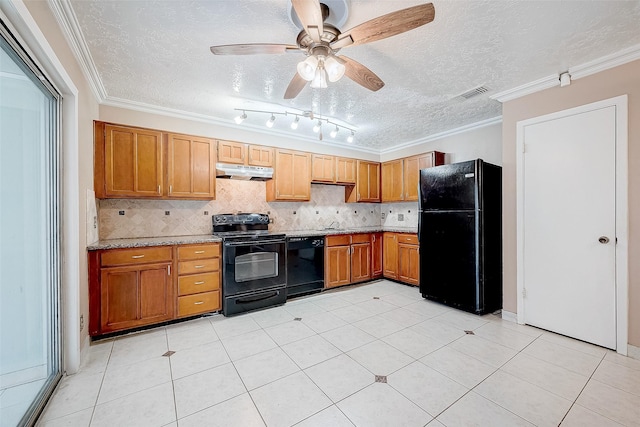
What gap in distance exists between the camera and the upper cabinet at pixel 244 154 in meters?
3.59

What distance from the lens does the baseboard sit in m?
2.93

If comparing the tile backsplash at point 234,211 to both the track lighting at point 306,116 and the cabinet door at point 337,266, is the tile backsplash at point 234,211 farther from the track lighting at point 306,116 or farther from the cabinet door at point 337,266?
the track lighting at point 306,116

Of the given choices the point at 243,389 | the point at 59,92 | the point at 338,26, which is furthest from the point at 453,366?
the point at 59,92

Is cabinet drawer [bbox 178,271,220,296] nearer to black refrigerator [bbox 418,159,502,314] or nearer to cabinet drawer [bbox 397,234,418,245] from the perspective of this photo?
black refrigerator [bbox 418,159,502,314]

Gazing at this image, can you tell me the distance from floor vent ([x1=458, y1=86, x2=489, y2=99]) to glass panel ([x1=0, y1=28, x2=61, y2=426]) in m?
3.60

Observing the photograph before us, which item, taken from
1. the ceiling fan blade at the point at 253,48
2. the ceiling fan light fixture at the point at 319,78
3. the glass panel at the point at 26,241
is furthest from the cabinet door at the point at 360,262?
the glass panel at the point at 26,241

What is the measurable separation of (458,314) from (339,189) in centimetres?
291

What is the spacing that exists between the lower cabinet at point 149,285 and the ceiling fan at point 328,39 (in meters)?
A: 2.16

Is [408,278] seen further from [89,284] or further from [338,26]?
[89,284]

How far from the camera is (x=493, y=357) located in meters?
2.21

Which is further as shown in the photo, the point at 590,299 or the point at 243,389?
the point at 590,299

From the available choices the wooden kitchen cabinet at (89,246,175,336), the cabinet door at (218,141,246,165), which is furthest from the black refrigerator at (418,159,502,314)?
the wooden kitchen cabinet at (89,246,175,336)

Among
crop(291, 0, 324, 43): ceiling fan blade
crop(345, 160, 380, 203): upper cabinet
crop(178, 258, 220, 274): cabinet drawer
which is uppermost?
crop(291, 0, 324, 43): ceiling fan blade

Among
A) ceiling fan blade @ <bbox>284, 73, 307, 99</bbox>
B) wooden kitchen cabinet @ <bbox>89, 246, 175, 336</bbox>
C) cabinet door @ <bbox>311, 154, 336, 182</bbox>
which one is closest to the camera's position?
ceiling fan blade @ <bbox>284, 73, 307, 99</bbox>
